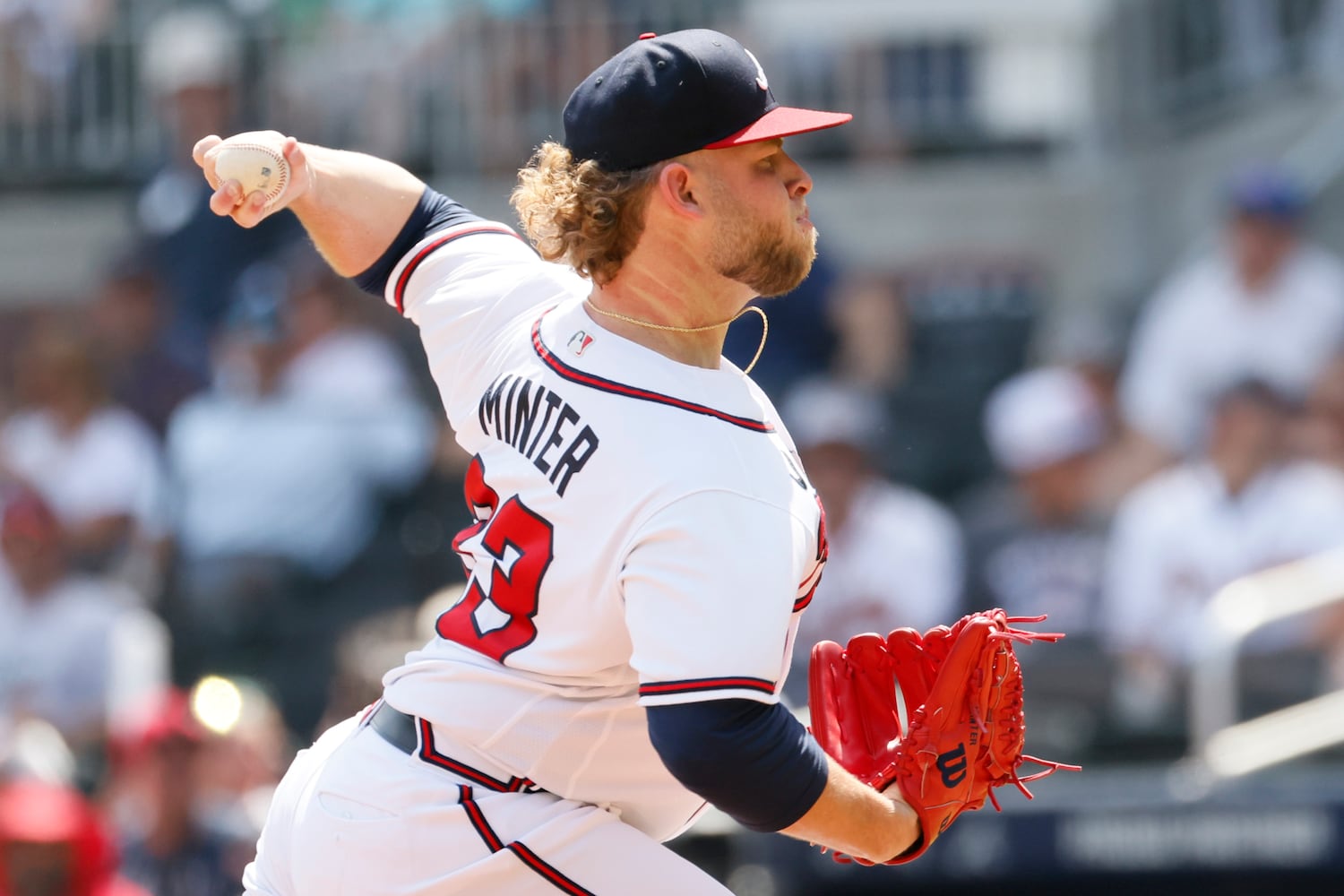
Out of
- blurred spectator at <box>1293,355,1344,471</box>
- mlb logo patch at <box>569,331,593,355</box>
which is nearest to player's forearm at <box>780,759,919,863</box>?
mlb logo patch at <box>569,331,593,355</box>

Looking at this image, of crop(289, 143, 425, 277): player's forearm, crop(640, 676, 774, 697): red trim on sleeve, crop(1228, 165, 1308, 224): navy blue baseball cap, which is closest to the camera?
crop(640, 676, 774, 697): red trim on sleeve

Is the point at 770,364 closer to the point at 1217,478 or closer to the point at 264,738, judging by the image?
the point at 1217,478

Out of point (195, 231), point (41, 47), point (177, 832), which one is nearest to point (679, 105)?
point (177, 832)

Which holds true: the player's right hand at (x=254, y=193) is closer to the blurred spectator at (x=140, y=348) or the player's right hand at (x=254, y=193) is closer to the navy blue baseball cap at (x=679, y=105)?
the navy blue baseball cap at (x=679, y=105)

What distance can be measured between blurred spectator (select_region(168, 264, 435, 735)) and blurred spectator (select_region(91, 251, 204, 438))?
1.49 ft

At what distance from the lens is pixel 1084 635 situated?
618 centimetres

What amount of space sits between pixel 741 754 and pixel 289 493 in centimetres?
514

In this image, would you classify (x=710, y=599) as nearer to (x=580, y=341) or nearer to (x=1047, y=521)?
(x=580, y=341)

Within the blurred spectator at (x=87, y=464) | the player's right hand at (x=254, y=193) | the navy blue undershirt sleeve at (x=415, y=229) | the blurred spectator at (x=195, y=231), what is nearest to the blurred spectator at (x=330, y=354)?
the blurred spectator at (x=195, y=231)

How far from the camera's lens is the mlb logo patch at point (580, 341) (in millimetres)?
2332

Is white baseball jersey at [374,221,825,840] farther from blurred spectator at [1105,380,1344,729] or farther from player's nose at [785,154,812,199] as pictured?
blurred spectator at [1105,380,1344,729]

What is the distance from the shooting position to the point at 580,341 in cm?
235

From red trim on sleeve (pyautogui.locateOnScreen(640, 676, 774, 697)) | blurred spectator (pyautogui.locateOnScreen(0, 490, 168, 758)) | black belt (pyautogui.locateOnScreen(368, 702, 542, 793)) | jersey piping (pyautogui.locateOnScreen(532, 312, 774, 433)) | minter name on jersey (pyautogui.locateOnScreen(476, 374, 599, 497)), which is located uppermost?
jersey piping (pyautogui.locateOnScreen(532, 312, 774, 433))

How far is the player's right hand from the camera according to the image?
2.48m
